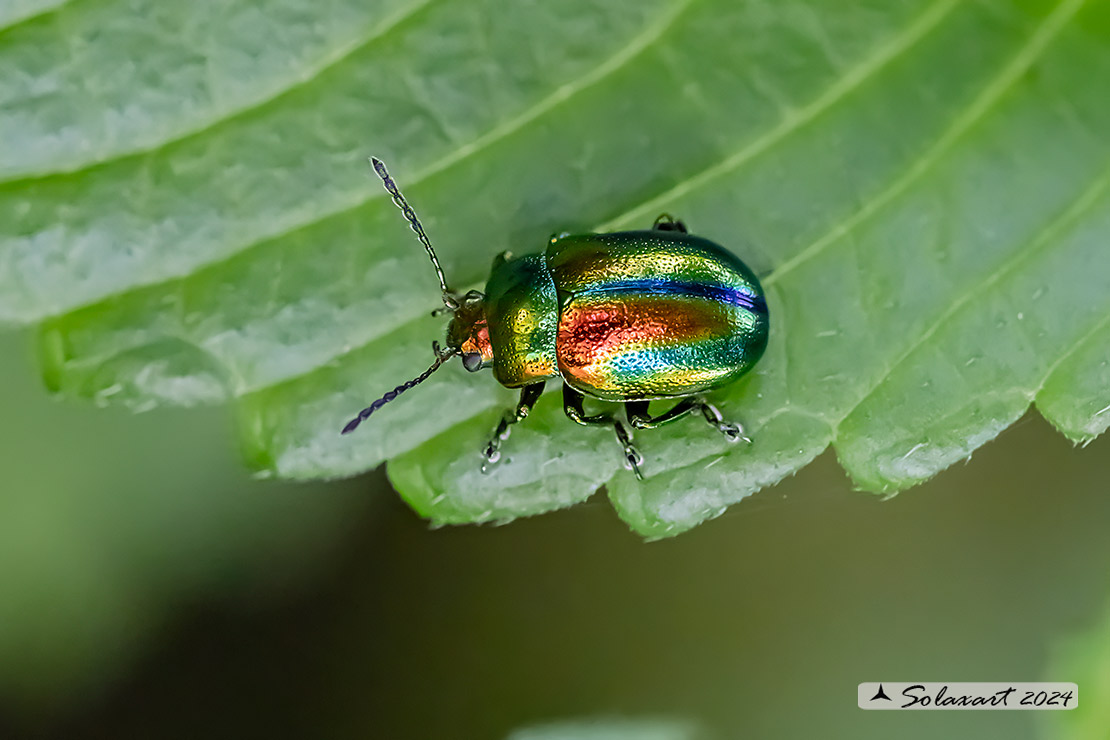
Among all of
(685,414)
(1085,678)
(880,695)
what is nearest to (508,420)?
(685,414)

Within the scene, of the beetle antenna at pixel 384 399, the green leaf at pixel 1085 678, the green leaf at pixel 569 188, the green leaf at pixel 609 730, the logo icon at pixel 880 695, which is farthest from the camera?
the green leaf at pixel 609 730

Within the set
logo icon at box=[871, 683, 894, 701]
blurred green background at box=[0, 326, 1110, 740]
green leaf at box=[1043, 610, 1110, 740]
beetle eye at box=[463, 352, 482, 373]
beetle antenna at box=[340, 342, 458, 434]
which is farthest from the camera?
logo icon at box=[871, 683, 894, 701]

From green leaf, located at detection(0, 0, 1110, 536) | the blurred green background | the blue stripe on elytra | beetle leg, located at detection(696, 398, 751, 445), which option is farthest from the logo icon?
the blue stripe on elytra

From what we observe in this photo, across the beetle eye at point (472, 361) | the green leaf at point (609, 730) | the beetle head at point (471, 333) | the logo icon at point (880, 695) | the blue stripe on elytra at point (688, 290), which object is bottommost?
the green leaf at point (609, 730)

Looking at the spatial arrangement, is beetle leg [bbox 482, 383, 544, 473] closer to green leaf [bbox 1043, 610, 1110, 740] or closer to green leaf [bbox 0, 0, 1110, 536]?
green leaf [bbox 0, 0, 1110, 536]

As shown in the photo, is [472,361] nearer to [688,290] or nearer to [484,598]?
[688,290]

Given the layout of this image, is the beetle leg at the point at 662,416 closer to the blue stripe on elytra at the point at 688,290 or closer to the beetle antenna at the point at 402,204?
the blue stripe on elytra at the point at 688,290

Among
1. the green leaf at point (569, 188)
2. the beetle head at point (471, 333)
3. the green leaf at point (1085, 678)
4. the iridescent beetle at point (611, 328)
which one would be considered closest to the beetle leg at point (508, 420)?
the iridescent beetle at point (611, 328)
